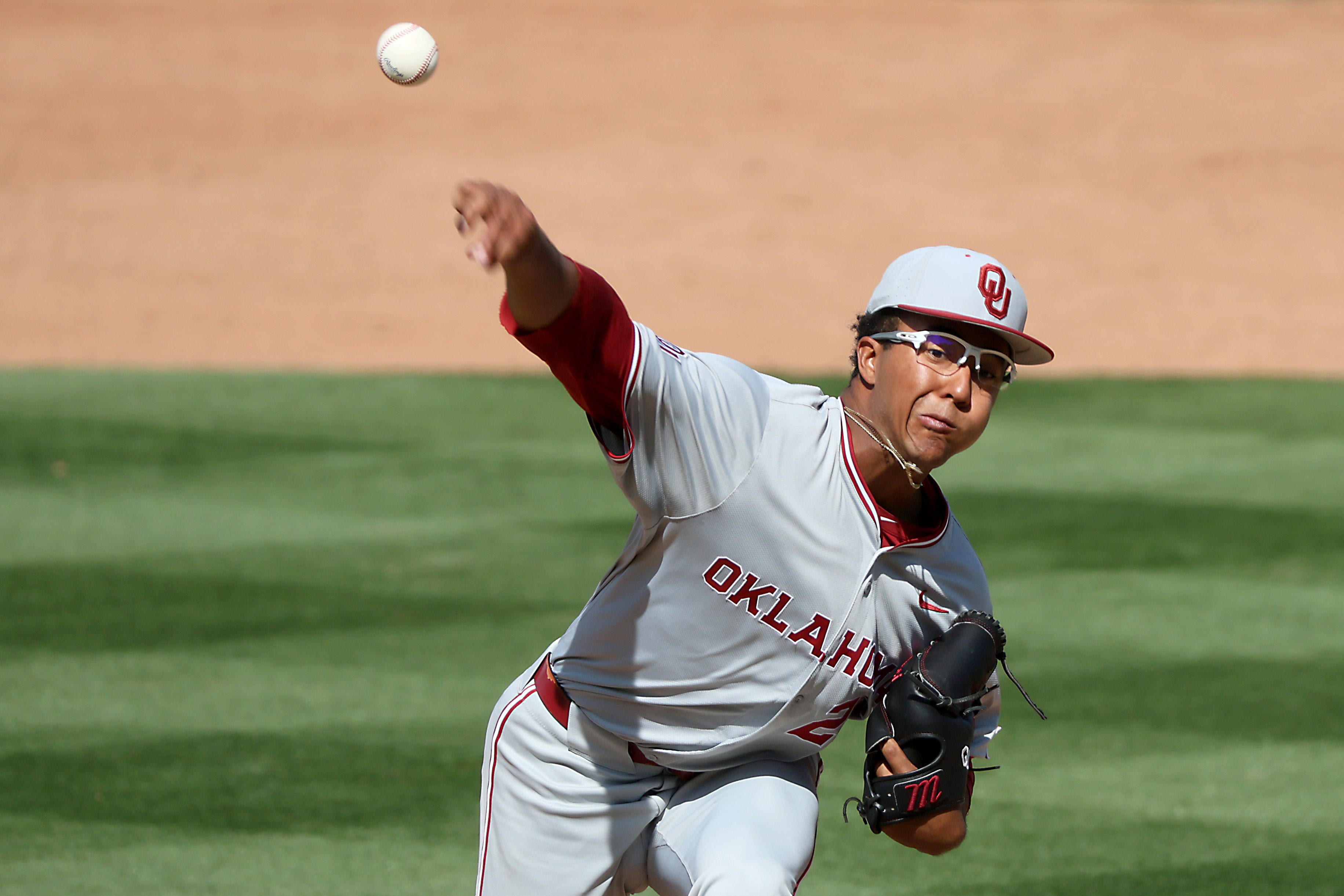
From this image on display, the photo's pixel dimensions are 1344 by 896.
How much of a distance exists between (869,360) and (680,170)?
19.5 metres

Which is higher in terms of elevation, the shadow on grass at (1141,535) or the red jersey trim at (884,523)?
the red jersey trim at (884,523)

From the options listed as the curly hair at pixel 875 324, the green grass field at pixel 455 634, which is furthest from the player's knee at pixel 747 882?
the green grass field at pixel 455 634

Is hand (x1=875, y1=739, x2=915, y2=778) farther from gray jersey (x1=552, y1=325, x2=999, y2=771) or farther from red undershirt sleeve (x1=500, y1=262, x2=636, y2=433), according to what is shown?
red undershirt sleeve (x1=500, y1=262, x2=636, y2=433)

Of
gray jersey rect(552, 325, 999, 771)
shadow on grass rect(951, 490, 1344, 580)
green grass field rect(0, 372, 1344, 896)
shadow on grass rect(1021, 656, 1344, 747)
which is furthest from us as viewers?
shadow on grass rect(951, 490, 1344, 580)

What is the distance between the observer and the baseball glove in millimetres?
3547

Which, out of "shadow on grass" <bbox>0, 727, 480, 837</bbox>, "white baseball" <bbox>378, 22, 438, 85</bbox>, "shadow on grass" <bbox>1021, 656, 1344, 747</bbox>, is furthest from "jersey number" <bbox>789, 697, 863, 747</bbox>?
"shadow on grass" <bbox>1021, 656, 1344, 747</bbox>

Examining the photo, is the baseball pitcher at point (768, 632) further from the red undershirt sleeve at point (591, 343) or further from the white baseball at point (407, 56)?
the white baseball at point (407, 56)

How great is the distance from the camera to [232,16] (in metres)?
28.9

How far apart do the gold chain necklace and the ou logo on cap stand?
1.08 feet

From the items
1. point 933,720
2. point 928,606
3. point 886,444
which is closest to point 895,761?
point 933,720

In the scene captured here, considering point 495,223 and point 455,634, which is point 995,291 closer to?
point 495,223

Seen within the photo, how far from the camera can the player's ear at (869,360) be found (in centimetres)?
364

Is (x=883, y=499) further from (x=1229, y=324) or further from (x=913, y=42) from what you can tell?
(x=913, y=42)

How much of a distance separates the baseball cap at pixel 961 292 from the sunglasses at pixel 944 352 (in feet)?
Answer: 0.15
